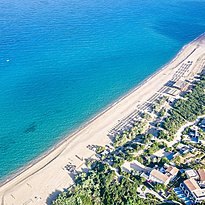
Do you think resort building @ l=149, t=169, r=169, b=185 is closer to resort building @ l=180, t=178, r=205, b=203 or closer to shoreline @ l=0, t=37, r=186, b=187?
resort building @ l=180, t=178, r=205, b=203

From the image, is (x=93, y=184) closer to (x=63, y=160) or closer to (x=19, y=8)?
(x=63, y=160)

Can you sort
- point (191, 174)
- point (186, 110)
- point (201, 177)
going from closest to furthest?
point (201, 177), point (191, 174), point (186, 110)

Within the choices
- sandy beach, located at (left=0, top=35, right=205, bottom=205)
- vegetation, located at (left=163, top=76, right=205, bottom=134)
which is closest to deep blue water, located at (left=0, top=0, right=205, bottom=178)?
sandy beach, located at (left=0, top=35, right=205, bottom=205)

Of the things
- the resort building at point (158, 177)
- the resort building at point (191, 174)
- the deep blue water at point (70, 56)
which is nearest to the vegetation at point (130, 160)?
the resort building at point (158, 177)

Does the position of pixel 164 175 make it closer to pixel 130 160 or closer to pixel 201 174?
pixel 201 174

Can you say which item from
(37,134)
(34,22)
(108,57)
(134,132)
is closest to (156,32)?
(108,57)

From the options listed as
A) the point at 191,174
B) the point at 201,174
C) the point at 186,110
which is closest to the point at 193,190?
the point at 191,174
